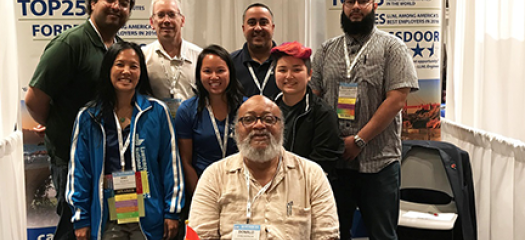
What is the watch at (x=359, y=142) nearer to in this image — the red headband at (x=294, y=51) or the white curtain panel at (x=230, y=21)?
the red headband at (x=294, y=51)

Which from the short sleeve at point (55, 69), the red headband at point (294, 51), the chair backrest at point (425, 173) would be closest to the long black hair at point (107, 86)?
the short sleeve at point (55, 69)

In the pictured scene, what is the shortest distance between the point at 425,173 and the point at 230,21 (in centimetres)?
202

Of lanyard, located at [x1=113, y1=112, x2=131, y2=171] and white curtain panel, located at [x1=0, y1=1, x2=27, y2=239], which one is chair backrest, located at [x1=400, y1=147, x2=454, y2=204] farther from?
white curtain panel, located at [x1=0, y1=1, x2=27, y2=239]

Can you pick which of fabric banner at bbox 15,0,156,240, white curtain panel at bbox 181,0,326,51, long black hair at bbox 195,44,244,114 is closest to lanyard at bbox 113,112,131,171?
long black hair at bbox 195,44,244,114

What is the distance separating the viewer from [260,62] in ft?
9.92

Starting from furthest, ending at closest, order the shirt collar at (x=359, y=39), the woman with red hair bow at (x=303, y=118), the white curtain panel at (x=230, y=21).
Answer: the white curtain panel at (x=230, y=21)
the shirt collar at (x=359, y=39)
the woman with red hair bow at (x=303, y=118)

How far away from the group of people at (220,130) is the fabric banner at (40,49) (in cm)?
100

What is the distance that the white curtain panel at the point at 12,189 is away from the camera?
2404mm

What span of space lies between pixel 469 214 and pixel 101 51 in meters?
2.66

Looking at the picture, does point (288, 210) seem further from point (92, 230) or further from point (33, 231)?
point (33, 231)

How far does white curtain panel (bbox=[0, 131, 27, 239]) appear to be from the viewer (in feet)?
7.89

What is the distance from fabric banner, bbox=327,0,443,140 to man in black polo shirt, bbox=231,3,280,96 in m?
1.17

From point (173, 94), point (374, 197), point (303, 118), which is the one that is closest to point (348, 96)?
point (303, 118)

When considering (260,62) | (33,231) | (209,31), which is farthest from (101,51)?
(33,231)
